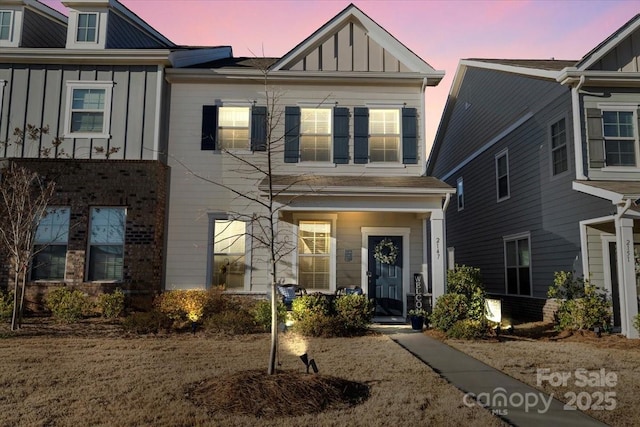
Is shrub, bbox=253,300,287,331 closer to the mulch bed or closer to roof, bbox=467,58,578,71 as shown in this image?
Answer: the mulch bed

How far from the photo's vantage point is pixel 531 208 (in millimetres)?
13344

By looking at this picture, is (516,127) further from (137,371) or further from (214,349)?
(137,371)

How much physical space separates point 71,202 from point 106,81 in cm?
299

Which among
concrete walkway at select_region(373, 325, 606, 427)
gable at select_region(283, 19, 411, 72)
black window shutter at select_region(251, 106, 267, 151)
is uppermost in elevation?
gable at select_region(283, 19, 411, 72)

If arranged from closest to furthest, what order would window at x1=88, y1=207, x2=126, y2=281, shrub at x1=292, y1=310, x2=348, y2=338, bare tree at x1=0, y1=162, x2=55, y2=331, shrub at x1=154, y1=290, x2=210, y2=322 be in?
shrub at x1=292, y1=310, x2=348, y2=338
bare tree at x1=0, y1=162, x2=55, y2=331
shrub at x1=154, y1=290, x2=210, y2=322
window at x1=88, y1=207, x2=126, y2=281

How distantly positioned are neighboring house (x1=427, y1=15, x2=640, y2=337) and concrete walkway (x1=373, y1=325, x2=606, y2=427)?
15.0 feet

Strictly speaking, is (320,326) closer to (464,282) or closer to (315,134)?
(315,134)

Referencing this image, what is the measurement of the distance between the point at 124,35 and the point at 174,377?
33.2 ft

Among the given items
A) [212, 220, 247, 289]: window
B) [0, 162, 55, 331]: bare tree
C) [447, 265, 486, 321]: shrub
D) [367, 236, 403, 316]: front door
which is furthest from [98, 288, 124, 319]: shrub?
[447, 265, 486, 321]: shrub

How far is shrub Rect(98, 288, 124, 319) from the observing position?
10.5 meters

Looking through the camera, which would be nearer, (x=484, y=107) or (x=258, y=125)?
(x=258, y=125)

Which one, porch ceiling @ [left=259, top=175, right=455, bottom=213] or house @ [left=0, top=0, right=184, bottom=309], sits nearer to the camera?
porch ceiling @ [left=259, top=175, right=455, bottom=213]

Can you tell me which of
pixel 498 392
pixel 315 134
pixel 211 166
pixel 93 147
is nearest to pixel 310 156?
pixel 315 134

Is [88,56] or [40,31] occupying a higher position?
[40,31]
